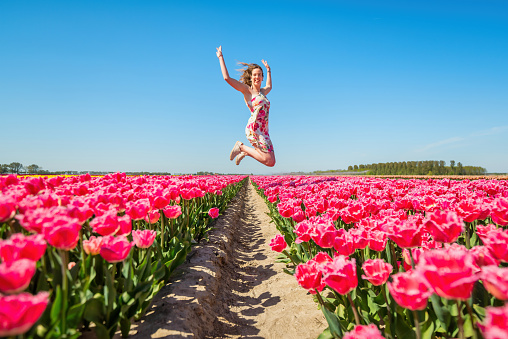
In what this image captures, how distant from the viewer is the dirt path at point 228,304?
2.26m

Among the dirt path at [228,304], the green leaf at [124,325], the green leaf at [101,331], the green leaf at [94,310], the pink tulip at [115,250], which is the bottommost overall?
the dirt path at [228,304]

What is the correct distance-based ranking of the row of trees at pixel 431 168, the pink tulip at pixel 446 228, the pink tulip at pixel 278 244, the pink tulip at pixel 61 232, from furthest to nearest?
the row of trees at pixel 431 168 → the pink tulip at pixel 278 244 → the pink tulip at pixel 446 228 → the pink tulip at pixel 61 232

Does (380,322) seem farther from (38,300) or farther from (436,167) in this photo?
(436,167)

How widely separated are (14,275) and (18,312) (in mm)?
171

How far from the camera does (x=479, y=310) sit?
1569mm

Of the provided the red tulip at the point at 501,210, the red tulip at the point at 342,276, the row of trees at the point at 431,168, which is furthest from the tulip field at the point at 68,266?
the row of trees at the point at 431,168

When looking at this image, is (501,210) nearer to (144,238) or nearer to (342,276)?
(342,276)

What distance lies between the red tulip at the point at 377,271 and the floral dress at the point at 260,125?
7119 mm

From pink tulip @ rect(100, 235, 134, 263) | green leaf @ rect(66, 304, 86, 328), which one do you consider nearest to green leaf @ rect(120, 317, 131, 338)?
green leaf @ rect(66, 304, 86, 328)

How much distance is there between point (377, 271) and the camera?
5.02ft

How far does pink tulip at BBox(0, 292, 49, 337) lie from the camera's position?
90 centimetres

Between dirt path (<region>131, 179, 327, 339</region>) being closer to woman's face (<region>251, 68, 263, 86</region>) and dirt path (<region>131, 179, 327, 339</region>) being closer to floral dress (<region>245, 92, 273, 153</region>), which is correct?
floral dress (<region>245, 92, 273, 153</region>)

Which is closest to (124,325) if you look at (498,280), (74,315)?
(74,315)

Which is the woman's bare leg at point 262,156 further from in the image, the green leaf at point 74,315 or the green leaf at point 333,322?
the green leaf at point 74,315
